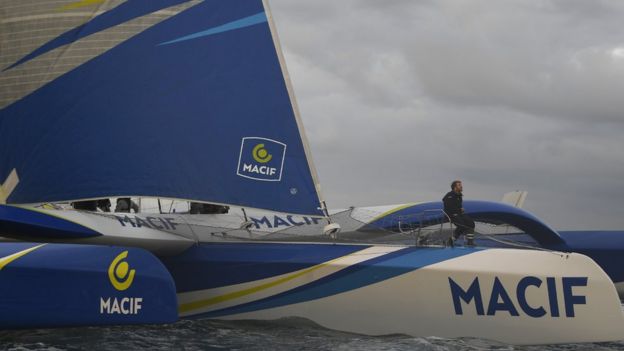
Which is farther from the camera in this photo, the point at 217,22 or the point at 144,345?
the point at 217,22

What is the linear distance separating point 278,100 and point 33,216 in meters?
2.38

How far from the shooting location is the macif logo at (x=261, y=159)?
7.64m

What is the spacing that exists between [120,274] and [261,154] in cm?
196

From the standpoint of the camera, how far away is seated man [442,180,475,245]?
7492 mm

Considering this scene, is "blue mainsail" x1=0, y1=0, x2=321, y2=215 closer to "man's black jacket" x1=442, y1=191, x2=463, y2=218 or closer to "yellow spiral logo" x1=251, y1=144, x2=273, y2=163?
"yellow spiral logo" x1=251, y1=144, x2=273, y2=163

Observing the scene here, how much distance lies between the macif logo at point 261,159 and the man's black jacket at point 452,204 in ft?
5.11

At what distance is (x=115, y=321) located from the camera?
6.14 meters

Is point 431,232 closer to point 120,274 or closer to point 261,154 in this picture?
point 261,154

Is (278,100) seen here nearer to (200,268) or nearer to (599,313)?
(200,268)

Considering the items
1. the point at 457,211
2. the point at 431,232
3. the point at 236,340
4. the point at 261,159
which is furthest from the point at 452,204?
the point at 236,340

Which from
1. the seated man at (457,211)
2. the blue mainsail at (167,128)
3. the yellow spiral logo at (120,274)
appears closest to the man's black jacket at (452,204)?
the seated man at (457,211)

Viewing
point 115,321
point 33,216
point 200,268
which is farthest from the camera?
point 200,268

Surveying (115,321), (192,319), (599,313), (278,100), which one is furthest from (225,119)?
(599,313)

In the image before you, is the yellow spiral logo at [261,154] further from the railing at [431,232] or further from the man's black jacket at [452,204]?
the man's black jacket at [452,204]
